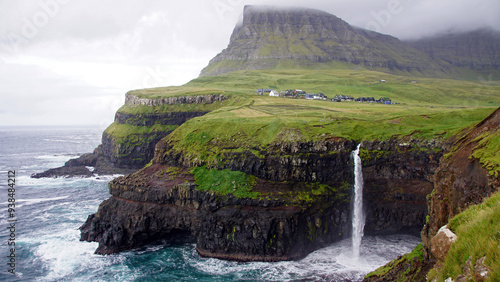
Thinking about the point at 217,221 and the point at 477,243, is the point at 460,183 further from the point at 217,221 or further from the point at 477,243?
the point at 217,221

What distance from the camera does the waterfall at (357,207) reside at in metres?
48.8

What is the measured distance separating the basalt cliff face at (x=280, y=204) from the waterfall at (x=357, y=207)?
3.32 feet

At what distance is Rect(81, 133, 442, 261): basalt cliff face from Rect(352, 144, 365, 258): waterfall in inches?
39.9

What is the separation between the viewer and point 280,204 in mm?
48281

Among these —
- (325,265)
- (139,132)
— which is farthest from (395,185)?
(139,132)

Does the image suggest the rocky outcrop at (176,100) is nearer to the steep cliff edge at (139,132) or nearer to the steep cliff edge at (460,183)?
the steep cliff edge at (139,132)

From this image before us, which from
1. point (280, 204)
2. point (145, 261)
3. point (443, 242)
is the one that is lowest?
point (145, 261)

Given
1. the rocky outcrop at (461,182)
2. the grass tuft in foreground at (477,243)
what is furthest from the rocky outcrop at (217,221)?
the grass tuft in foreground at (477,243)

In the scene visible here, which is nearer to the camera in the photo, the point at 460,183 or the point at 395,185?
the point at 460,183

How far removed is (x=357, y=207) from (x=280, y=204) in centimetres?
1218

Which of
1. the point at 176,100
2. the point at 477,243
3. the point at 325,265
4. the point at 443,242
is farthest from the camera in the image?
the point at 176,100

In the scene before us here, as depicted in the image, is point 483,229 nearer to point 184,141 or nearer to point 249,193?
point 249,193

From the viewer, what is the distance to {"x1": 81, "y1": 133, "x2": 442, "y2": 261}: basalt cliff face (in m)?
47.5

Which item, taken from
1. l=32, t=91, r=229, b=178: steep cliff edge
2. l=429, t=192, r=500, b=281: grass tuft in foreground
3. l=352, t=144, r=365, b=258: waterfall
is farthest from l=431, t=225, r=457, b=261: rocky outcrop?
l=32, t=91, r=229, b=178: steep cliff edge
